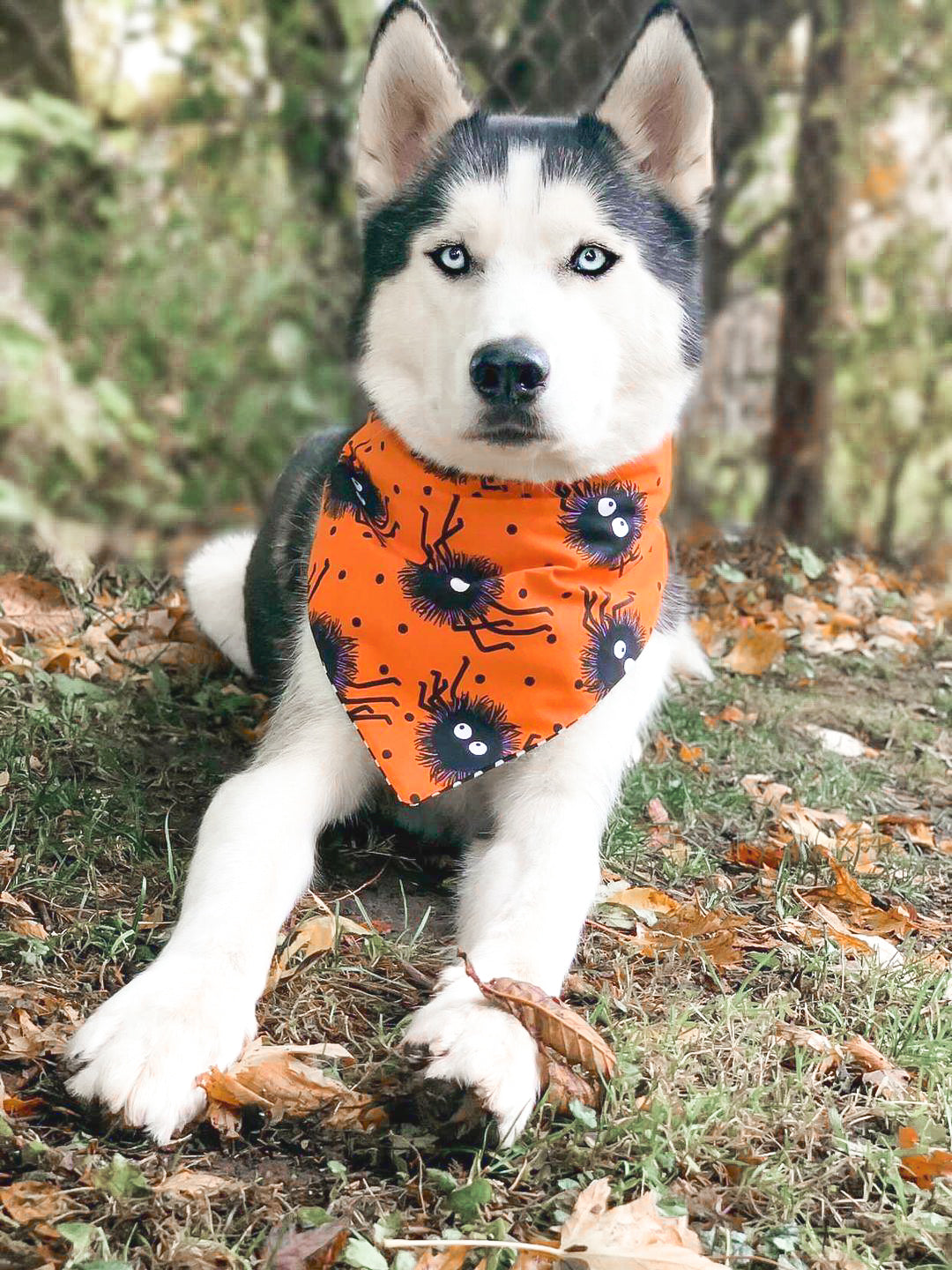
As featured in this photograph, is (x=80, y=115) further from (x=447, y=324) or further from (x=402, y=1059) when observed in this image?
(x=402, y=1059)

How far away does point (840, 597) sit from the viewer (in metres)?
5.17

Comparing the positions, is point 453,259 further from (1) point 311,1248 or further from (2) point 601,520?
(1) point 311,1248

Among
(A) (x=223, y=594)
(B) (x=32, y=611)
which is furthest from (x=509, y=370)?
(B) (x=32, y=611)

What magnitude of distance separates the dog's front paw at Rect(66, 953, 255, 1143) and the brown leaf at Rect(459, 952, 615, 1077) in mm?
372

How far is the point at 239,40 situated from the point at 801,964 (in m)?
4.67

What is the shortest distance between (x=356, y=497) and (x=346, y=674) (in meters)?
0.43

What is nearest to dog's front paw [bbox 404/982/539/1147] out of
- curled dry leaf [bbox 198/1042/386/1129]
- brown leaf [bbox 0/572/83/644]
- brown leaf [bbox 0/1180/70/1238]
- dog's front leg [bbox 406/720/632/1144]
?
dog's front leg [bbox 406/720/632/1144]

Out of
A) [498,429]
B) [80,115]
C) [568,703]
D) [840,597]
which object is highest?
[80,115]

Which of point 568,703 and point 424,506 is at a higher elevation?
point 424,506

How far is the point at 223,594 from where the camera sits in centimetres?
357

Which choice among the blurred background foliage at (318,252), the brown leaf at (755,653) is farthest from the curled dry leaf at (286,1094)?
the blurred background foliage at (318,252)

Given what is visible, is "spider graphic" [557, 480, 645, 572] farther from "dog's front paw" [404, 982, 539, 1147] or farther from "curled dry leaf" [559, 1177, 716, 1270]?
"curled dry leaf" [559, 1177, 716, 1270]

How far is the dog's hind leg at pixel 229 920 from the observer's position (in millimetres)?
1592

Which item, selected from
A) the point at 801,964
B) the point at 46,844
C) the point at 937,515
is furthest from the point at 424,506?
the point at 937,515
